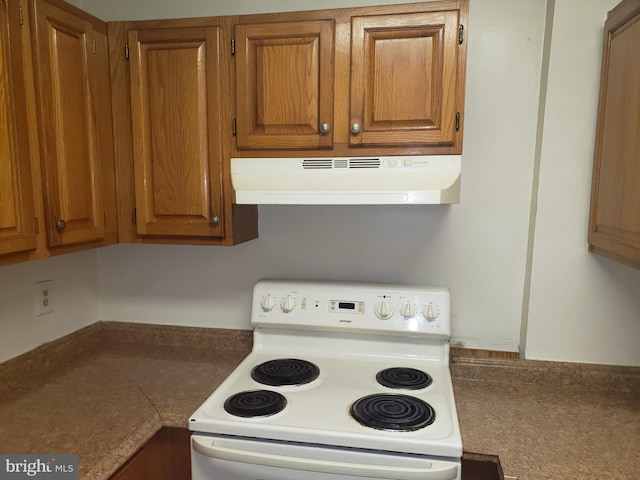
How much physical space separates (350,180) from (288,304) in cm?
57

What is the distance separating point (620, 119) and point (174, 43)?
4.60 feet

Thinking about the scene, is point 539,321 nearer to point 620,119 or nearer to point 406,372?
point 406,372

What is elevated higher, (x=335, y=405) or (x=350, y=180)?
(x=350, y=180)

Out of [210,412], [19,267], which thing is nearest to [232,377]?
[210,412]

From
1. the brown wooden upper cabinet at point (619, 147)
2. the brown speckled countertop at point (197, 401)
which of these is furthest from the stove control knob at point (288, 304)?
the brown wooden upper cabinet at point (619, 147)

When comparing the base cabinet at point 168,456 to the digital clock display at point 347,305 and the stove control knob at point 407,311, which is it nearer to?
the digital clock display at point 347,305

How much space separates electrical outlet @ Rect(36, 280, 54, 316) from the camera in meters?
1.66

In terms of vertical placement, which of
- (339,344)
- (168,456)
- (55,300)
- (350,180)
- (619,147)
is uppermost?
(619,147)

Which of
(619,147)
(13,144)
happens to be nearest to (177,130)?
(13,144)

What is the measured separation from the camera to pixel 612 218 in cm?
129

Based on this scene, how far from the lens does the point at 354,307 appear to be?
164 cm

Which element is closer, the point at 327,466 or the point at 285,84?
the point at 327,466

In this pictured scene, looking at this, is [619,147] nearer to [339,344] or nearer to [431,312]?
[431,312]

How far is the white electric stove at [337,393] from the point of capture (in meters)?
1.15
